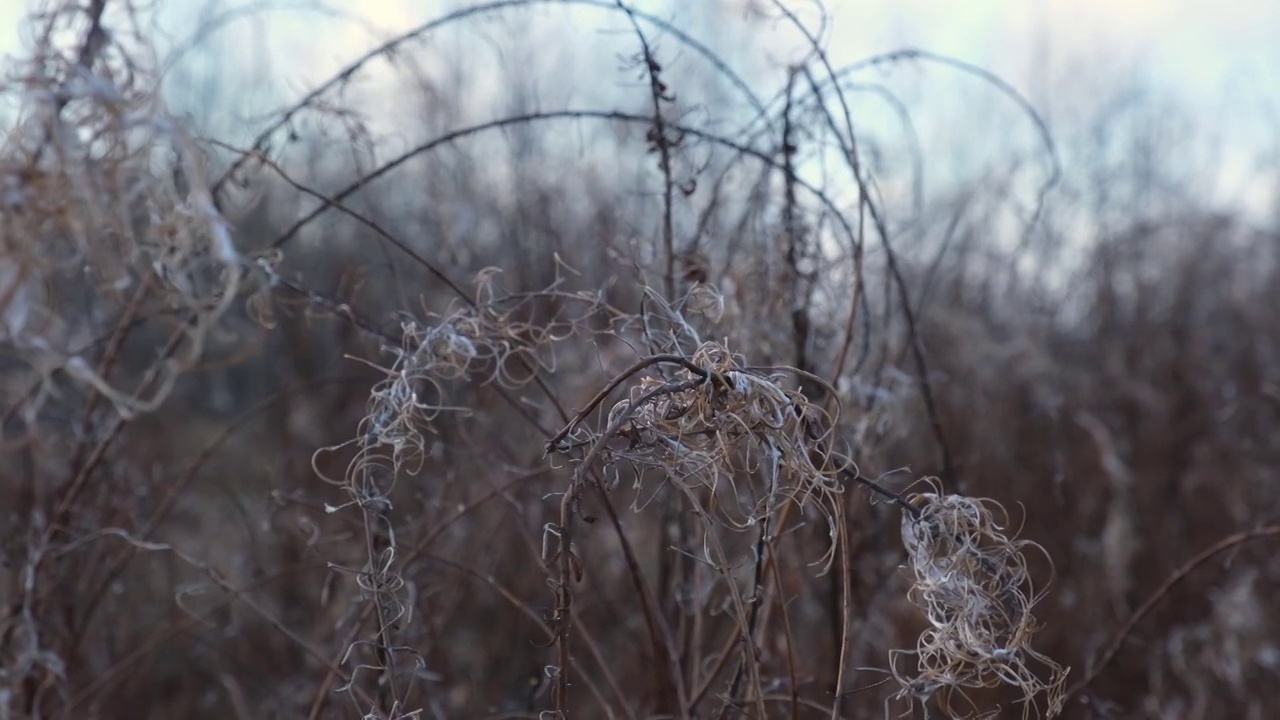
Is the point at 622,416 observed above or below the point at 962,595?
above

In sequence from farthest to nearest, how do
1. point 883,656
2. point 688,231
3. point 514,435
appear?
point 514,435, point 883,656, point 688,231

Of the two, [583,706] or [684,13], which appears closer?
[684,13]

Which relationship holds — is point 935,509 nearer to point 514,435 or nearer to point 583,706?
point 514,435

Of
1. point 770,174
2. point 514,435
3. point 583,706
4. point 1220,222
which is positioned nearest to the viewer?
point 770,174

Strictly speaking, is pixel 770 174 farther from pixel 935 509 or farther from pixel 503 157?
pixel 503 157

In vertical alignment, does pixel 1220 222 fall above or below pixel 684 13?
below

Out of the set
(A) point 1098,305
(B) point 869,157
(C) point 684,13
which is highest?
(C) point 684,13

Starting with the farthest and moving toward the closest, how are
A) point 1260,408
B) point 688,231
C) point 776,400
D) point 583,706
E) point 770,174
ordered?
point 1260,408 → point 583,706 → point 688,231 → point 770,174 → point 776,400

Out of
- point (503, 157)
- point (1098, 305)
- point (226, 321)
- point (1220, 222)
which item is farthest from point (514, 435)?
point (1220, 222)

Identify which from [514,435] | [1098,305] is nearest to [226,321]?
[514,435]

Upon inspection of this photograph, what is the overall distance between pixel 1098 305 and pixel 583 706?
3.35 m

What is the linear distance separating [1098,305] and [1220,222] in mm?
714

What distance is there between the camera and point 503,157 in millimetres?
5145

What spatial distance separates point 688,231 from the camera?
2.58 meters
